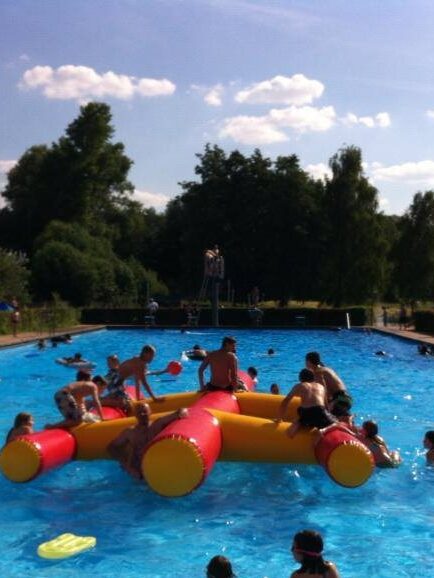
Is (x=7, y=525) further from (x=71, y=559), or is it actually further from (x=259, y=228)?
(x=259, y=228)

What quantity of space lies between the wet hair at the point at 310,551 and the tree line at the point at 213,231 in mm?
29764

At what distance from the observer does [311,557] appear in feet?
13.2

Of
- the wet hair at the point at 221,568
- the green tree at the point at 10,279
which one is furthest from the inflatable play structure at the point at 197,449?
the green tree at the point at 10,279

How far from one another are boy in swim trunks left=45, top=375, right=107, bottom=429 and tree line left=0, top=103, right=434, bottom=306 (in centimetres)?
2426

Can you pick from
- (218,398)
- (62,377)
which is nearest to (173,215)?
(62,377)

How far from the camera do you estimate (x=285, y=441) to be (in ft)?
→ 26.4

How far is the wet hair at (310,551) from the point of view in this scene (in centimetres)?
400

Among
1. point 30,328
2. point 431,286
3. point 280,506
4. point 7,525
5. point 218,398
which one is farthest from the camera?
point 431,286

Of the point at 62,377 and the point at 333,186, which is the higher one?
the point at 333,186

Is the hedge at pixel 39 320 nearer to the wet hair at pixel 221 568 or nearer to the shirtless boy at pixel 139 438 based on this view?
the shirtless boy at pixel 139 438

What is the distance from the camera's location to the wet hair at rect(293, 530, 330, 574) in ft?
13.1

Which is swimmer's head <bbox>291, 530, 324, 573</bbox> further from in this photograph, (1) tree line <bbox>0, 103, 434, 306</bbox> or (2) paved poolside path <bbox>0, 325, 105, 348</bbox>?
(1) tree line <bbox>0, 103, 434, 306</bbox>

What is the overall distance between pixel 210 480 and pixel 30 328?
22.0 meters

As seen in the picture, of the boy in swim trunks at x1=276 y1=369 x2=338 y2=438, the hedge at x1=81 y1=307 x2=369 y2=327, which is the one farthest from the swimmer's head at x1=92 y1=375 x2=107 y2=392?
the hedge at x1=81 y1=307 x2=369 y2=327
